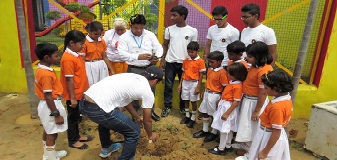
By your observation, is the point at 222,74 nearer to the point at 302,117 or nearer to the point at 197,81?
the point at 197,81

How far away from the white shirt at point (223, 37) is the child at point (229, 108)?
77cm

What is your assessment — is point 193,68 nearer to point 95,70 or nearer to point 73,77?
point 95,70

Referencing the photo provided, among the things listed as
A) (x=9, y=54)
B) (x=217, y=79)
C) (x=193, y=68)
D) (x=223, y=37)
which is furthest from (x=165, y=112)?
(x=9, y=54)

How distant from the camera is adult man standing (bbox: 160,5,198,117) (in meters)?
4.63

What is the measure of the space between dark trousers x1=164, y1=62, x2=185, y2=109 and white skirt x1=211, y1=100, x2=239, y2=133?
133 cm

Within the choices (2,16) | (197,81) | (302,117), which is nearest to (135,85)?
(197,81)

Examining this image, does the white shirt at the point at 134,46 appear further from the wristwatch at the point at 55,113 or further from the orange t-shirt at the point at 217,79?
the wristwatch at the point at 55,113

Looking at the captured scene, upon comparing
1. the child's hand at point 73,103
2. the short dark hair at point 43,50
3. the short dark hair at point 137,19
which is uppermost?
the short dark hair at point 137,19

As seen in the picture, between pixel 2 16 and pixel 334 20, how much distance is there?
20.5 feet

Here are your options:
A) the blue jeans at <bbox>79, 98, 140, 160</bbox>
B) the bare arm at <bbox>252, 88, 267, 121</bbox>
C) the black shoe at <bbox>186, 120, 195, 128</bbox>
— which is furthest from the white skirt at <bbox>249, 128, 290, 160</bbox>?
the black shoe at <bbox>186, 120, 195, 128</bbox>

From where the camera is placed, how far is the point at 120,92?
308 centimetres

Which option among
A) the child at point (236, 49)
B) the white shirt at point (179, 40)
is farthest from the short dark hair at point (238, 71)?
the white shirt at point (179, 40)

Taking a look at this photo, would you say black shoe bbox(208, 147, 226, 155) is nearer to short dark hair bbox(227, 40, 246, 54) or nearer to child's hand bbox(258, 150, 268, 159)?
child's hand bbox(258, 150, 268, 159)

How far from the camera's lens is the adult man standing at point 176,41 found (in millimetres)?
4633
